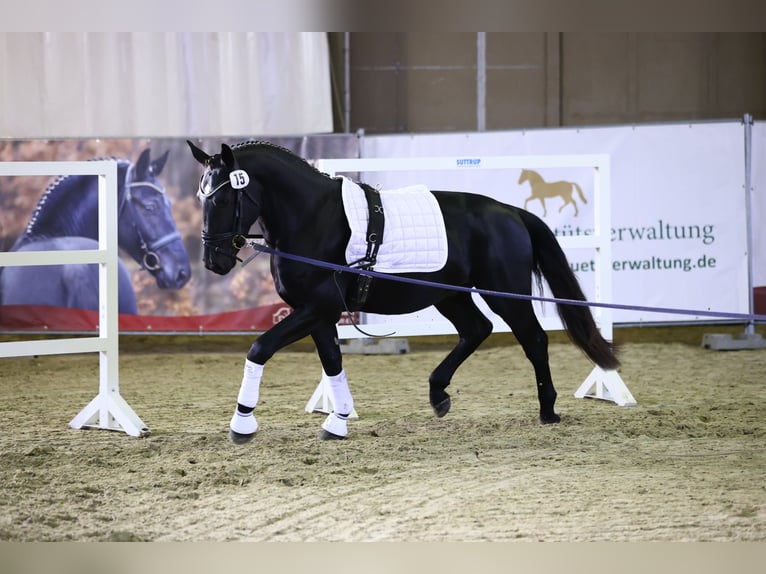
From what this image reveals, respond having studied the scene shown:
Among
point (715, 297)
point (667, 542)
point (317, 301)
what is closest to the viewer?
point (667, 542)

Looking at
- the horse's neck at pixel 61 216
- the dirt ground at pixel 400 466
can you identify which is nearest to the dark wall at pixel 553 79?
the horse's neck at pixel 61 216

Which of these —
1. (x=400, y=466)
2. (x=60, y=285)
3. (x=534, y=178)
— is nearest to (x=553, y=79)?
(x=534, y=178)

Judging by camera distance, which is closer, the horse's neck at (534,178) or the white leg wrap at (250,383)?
the white leg wrap at (250,383)

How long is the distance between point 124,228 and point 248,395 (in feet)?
16.3

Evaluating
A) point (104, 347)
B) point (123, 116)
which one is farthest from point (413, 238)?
point (123, 116)

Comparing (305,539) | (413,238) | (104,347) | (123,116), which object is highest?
(123,116)

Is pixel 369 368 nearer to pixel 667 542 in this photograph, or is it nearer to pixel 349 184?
pixel 349 184

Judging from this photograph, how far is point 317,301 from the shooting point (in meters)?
5.01

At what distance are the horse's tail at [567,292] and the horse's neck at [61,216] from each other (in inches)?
206

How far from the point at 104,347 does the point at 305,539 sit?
245 centimetres

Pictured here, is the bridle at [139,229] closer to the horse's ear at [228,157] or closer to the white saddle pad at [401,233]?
the white saddle pad at [401,233]

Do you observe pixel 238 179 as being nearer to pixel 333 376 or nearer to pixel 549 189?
pixel 333 376

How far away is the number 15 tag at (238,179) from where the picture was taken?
476 cm

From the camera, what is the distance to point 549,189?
30.1 feet
